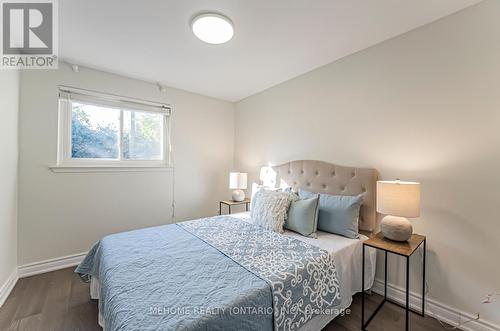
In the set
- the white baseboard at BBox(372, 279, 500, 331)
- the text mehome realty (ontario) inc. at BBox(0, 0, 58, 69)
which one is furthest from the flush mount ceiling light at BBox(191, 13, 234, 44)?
the white baseboard at BBox(372, 279, 500, 331)

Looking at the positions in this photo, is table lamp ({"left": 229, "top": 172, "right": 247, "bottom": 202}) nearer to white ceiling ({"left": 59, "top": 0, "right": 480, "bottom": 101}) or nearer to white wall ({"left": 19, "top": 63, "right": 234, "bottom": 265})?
white wall ({"left": 19, "top": 63, "right": 234, "bottom": 265})

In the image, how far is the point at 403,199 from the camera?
1555 mm

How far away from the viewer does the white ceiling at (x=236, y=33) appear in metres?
1.57

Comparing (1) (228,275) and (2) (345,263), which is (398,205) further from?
(1) (228,275)

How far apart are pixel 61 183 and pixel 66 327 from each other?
5.06 feet

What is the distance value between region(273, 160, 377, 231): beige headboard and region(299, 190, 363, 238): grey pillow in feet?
0.38

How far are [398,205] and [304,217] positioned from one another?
2.46 feet

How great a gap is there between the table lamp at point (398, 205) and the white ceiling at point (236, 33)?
4.44 feet

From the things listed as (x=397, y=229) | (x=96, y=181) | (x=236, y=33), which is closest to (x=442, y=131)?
(x=397, y=229)

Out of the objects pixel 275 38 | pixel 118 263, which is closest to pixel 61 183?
pixel 118 263

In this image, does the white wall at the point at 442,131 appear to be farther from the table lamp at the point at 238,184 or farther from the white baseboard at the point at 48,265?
the white baseboard at the point at 48,265

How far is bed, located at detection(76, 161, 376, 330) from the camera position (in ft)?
3.31

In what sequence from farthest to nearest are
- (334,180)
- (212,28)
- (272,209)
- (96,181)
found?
(96,181), (334,180), (272,209), (212,28)

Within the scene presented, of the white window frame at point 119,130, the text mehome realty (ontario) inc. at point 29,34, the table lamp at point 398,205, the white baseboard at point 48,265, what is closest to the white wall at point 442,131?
the table lamp at point 398,205
